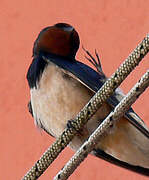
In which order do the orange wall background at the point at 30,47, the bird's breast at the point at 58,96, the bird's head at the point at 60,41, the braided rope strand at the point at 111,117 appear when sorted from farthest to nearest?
the orange wall background at the point at 30,47
the bird's head at the point at 60,41
the bird's breast at the point at 58,96
the braided rope strand at the point at 111,117

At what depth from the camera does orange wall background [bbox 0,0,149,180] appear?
2832 millimetres

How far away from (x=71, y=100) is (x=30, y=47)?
0.80 metres

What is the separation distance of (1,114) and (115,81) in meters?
1.34

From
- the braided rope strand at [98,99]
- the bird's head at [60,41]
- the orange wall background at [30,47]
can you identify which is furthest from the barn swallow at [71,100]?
the braided rope strand at [98,99]

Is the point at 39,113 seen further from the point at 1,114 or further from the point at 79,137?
the point at 1,114

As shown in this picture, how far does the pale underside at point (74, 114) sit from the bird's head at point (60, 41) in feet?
0.31

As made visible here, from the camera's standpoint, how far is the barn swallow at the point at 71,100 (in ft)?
7.82

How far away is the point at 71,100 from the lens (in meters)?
2.39

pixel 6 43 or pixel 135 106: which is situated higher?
pixel 135 106

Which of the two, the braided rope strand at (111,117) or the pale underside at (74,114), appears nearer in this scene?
the braided rope strand at (111,117)

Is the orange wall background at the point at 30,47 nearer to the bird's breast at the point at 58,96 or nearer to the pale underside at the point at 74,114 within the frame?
the pale underside at the point at 74,114

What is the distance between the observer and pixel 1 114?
308 cm

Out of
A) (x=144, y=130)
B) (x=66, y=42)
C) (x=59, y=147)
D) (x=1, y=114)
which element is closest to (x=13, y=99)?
(x=1, y=114)

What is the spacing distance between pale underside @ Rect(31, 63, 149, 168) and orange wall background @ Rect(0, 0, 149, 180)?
8.2 inches
